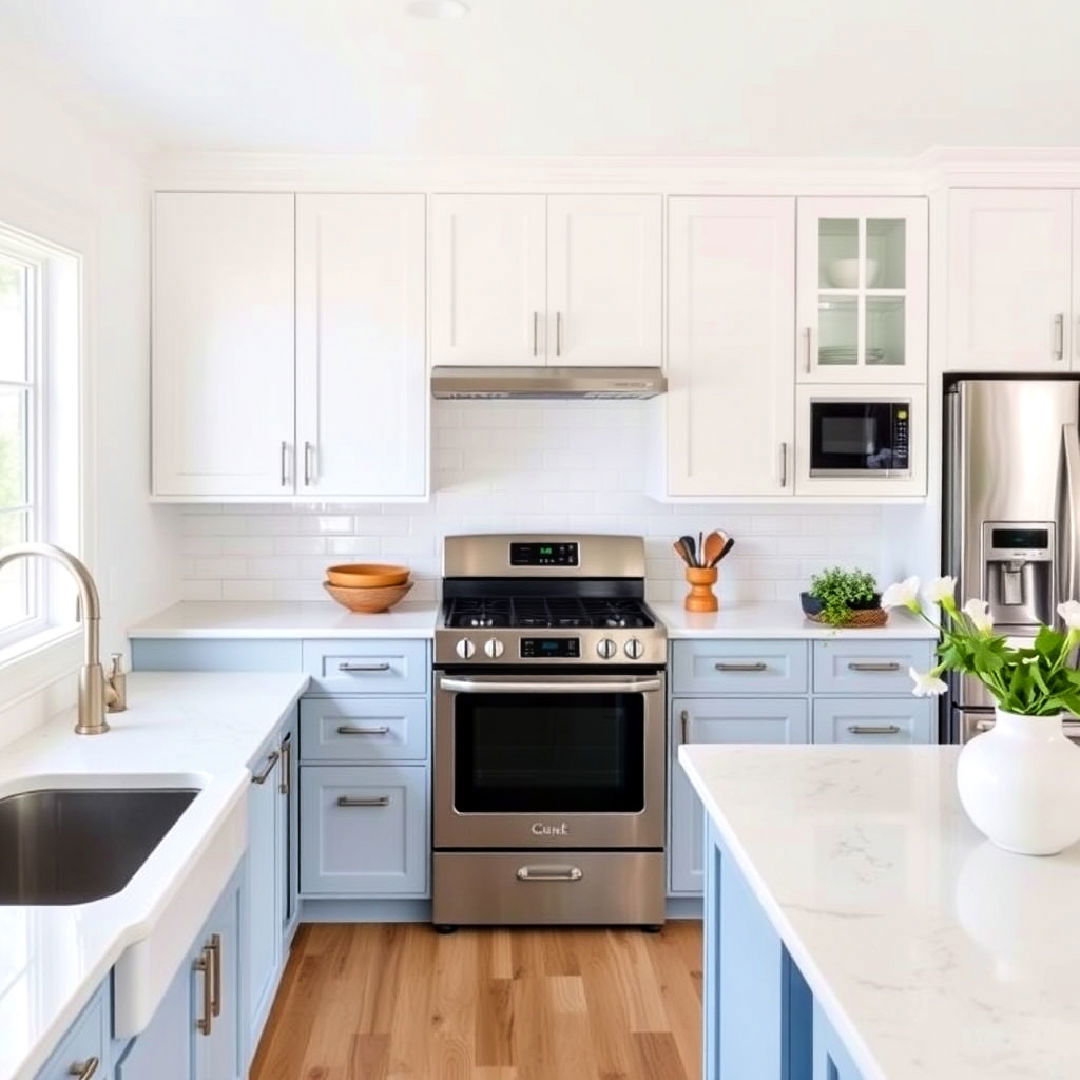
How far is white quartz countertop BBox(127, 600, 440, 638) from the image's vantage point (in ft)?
11.7

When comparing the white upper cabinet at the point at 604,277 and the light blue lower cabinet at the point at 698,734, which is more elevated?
the white upper cabinet at the point at 604,277

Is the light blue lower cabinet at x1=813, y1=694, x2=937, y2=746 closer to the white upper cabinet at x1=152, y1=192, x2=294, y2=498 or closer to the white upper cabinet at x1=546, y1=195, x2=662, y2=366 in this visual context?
the white upper cabinet at x1=546, y1=195, x2=662, y2=366

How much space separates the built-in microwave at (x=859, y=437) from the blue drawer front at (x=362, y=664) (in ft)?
4.72

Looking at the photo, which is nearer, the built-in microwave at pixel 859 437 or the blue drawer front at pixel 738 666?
the blue drawer front at pixel 738 666

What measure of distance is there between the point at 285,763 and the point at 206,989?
118 cm

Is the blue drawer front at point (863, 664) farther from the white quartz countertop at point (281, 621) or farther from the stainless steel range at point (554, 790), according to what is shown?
the white quartz countertop at point (281, 621)

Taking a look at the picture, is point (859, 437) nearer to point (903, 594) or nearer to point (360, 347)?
point (360, 347)

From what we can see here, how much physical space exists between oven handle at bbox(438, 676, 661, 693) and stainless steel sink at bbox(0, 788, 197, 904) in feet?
4.22

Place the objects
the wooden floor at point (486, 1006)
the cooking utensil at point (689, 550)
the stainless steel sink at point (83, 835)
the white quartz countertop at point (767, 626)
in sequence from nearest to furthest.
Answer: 1. the stainless steel sink at point (83, 835)
2. the wooden floor at point (486, 1006)
3. the white quartz countertop at point (767, 626)
4. the cooking utensil at point (689, 550)

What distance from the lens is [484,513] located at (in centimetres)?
420

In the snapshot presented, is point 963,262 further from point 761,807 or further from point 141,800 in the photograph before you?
point 141,800

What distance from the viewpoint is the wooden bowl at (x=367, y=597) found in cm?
384

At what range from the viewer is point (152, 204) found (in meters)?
3.75

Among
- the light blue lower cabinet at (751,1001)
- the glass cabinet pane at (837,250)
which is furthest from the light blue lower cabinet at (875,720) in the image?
the light blue lower cabinet at (751,1001)
